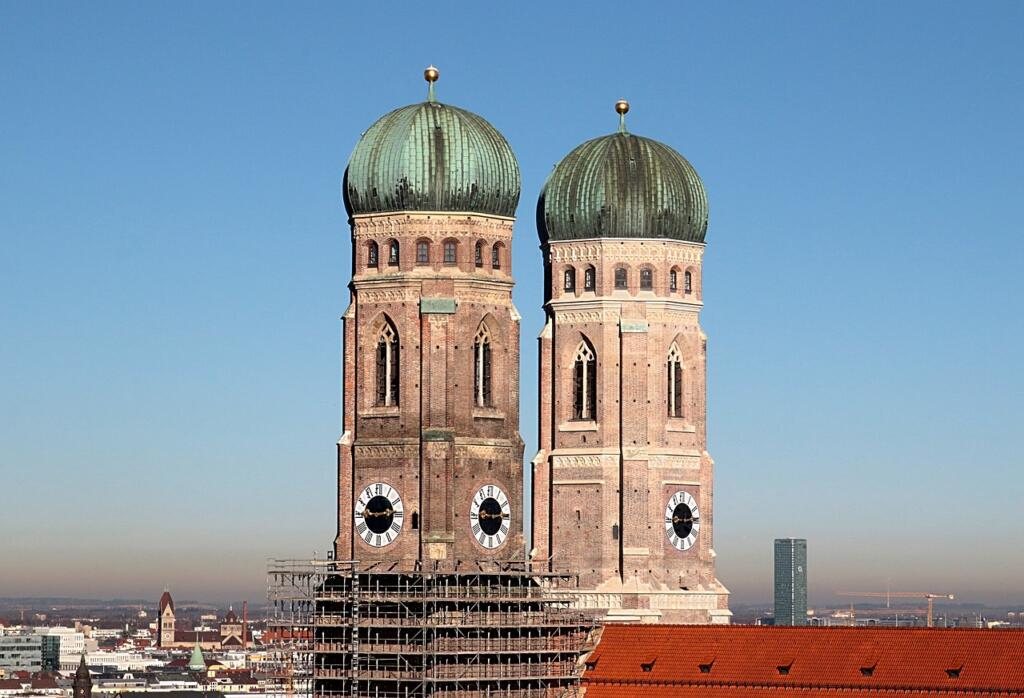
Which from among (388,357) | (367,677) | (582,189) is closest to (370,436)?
(388,357)

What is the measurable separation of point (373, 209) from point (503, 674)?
61.6ft

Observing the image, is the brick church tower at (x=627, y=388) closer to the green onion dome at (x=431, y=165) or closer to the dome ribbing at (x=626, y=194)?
the dome ribbing at (x=626, y=194)

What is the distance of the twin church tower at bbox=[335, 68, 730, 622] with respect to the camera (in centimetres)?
10088

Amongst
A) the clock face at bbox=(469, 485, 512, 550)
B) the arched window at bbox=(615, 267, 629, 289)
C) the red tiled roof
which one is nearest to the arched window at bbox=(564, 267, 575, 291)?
the arched window at bbox=(615, 267, 629, 289)

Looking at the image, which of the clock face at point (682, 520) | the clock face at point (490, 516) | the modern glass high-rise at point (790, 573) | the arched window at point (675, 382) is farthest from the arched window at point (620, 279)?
the modern glass high-rise at point (790, 573)

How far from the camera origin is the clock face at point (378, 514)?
101 metres

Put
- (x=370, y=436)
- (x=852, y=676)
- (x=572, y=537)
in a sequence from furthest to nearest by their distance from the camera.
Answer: (x=572, y=537)
(x=370, y=436)
(x=852, y=676)

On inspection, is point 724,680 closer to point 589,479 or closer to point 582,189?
point 589,479

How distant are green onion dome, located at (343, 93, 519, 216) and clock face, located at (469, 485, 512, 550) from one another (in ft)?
36.1

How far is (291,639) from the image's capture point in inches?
4094

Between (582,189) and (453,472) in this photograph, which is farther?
(582,189)

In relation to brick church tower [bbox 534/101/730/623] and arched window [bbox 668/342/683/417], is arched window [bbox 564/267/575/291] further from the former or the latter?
arched window [bbox 668/342/683/417]

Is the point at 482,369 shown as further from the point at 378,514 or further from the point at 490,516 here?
the point at 378,514

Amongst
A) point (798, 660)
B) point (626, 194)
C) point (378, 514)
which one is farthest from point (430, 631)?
point (626, 194)
